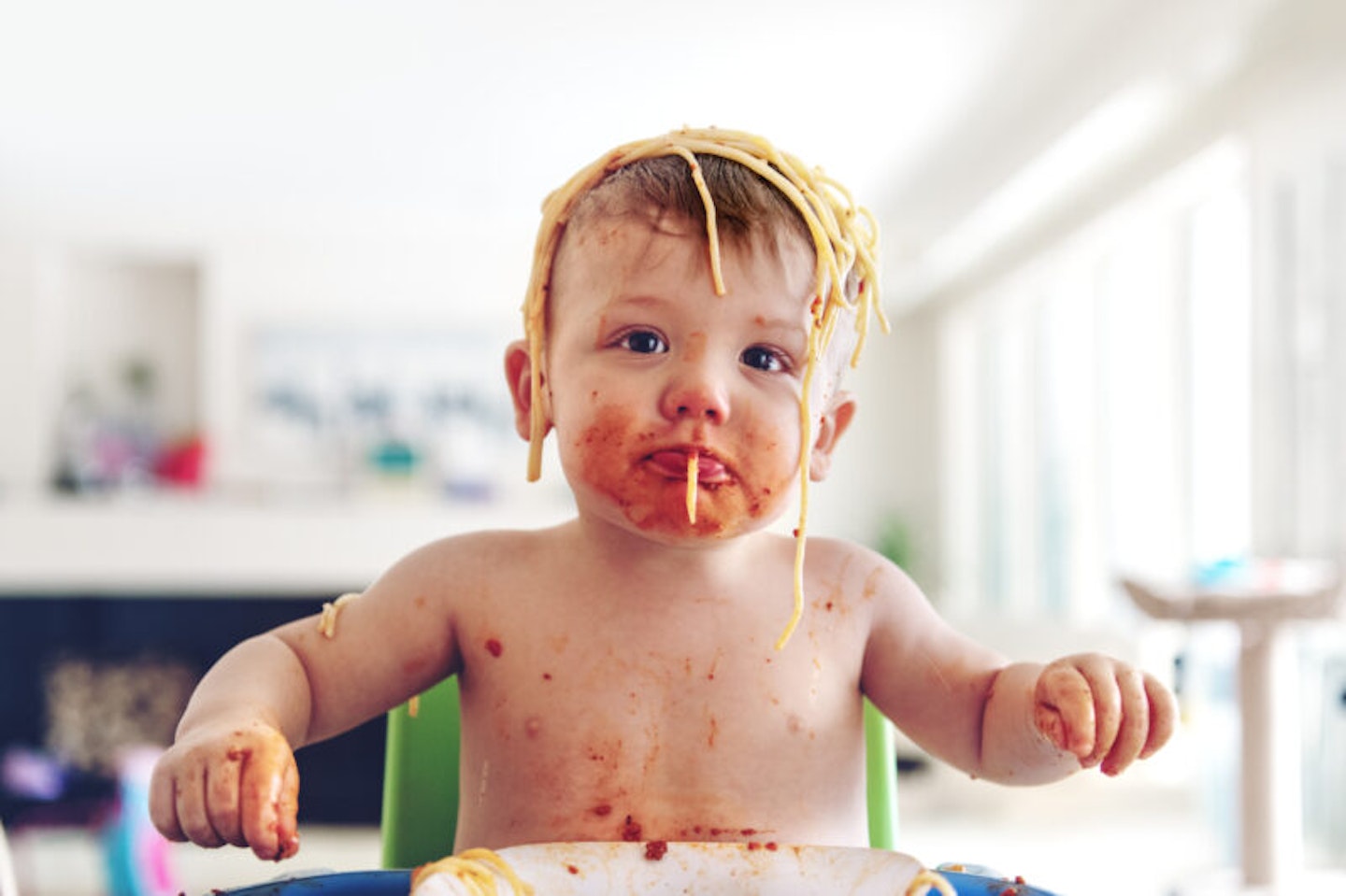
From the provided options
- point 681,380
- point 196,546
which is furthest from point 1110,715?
point 196,546

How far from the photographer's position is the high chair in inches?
34.2

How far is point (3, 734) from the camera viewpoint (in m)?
5.05

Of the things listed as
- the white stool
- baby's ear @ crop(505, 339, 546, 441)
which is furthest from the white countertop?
baby's ear @ crop(505, 339, 546, 441)

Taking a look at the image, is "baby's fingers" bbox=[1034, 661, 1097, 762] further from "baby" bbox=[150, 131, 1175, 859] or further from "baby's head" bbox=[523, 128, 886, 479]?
"baby's head" bbox=[523, 128, 886, 479]

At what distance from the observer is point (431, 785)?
0.89m

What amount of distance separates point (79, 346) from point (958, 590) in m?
4.45

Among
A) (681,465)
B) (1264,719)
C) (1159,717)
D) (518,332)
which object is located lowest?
(1264,719)

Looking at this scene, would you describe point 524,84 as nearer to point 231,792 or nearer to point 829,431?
point 829,431

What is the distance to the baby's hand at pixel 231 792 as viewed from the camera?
18.1 inches

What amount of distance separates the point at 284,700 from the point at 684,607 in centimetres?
20

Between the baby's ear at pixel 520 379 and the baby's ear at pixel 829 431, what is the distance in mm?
153

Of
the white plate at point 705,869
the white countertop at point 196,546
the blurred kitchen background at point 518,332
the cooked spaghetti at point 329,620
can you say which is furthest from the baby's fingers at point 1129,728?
the white countertop at point 196,546

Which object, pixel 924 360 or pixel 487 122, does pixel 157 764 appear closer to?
pixel 487 122

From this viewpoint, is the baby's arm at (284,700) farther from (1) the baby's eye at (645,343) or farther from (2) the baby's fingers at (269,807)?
(1) the baby's eye at (645,343)
